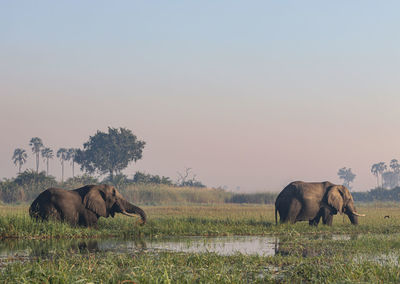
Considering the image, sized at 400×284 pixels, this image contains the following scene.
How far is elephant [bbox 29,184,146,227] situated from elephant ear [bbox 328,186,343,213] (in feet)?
26.0

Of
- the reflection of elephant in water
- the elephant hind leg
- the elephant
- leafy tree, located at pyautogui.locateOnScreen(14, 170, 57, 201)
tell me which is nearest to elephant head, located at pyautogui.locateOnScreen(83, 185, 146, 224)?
the elephant

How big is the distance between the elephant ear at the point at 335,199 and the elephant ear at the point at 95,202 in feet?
30.6

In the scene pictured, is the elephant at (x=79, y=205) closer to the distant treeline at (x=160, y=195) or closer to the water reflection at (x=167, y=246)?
the water reflection at (x=167, y=246)

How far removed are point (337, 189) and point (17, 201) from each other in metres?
39.3

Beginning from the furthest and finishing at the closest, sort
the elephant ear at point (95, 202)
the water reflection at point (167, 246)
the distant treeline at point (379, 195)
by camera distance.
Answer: the distant treeline at point (379, 195) → the elephant ear at point (95, 202) → the water reflection at point (167, 246)

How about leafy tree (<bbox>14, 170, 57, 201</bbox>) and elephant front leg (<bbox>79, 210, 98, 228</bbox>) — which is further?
leafy tree (<bbox>14, 170, 57, 201</bbox>)

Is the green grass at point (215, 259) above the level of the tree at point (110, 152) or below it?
below

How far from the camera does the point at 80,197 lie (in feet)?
75.8

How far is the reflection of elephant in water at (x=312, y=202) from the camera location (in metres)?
24.5

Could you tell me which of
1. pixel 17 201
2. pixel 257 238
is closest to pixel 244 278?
pixel 257 238

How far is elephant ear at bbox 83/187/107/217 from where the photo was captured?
75.5ft

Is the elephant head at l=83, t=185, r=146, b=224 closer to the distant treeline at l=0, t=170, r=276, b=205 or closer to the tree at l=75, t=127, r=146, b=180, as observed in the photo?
the distant treeline at l=0, t=170, r=276, b=205

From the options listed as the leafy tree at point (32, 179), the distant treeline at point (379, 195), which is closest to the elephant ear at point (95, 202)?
the leafy tree at point (32, 179)

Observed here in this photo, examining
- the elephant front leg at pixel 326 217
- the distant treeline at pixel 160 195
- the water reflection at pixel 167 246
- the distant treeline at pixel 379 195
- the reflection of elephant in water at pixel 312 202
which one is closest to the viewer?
the water reflection at pixel 167 246
